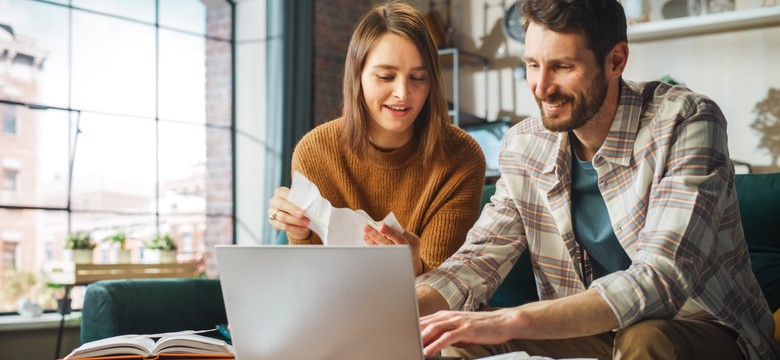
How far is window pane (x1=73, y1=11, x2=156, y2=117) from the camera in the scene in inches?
170

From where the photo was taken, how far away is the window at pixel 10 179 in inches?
159

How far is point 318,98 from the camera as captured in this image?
5.27 m

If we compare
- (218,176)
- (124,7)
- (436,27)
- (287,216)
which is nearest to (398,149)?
(287,216)

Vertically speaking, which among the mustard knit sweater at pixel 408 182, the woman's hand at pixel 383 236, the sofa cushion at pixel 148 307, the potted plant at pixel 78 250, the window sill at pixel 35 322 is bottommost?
the window sill at pixel 35 322

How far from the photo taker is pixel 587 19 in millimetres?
1725

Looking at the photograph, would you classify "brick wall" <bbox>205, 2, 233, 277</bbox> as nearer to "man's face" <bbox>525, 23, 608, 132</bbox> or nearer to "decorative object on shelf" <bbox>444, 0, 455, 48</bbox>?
Answer: "decorative object on shelf" <bbox>444, 0, 455, 48</bbox>

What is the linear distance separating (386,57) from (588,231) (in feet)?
2.30

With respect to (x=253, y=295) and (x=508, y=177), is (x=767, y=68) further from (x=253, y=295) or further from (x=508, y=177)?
(x=253, y=295)

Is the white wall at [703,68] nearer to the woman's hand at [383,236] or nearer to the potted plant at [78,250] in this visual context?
the potted plant at [78,250]

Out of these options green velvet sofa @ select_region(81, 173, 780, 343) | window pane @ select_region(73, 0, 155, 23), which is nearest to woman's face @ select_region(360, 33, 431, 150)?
green velvet sofa @ select_region(81, 173, 780, 343)

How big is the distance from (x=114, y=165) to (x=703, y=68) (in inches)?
127

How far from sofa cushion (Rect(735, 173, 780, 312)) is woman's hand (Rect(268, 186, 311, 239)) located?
1113 millimetres

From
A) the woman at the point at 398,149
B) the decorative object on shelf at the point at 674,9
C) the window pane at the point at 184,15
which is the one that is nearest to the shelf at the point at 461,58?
the decorative object on shelf at the point at 674,9

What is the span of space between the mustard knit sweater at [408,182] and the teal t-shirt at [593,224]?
1.28 feet
